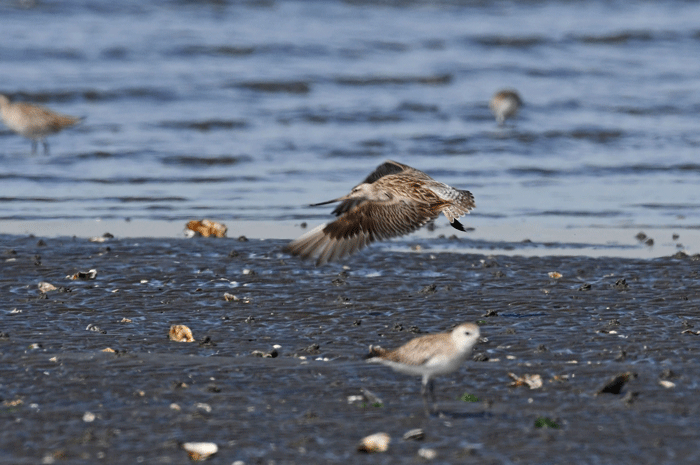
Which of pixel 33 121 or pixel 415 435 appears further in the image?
pixel 33 121

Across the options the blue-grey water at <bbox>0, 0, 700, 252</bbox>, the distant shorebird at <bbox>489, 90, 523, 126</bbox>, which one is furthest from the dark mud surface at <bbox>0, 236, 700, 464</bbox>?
the distant shorebird at <bbox>489, 90, 523, 126</bbox>

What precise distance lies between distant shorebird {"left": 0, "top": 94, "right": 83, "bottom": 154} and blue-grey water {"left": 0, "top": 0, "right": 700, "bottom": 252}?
31 cm

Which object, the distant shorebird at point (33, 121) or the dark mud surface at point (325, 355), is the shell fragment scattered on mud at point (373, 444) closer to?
the dark mud surface at point (325, 355)

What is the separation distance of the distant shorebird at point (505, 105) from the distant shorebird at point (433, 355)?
13423mm

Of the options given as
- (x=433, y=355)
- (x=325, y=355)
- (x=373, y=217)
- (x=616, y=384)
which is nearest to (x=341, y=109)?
(x=373, y=217)

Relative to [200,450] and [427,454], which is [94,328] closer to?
[200,450]

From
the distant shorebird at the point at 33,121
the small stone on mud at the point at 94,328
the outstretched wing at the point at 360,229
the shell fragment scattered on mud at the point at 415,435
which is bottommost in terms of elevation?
the small stone on mud at the point at 94,328

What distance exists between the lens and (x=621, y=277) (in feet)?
27.9

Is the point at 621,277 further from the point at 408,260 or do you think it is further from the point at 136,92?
the point at 136,92

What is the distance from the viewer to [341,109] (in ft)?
63.6

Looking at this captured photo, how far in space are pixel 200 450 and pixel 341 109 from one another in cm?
1508

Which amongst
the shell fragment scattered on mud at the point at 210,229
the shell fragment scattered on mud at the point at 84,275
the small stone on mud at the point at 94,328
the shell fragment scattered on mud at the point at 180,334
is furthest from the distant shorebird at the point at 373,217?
the shell fragment scattered on mud at the point at 210,229

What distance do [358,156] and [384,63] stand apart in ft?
35.9

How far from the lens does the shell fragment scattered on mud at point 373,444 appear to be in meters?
4.69
